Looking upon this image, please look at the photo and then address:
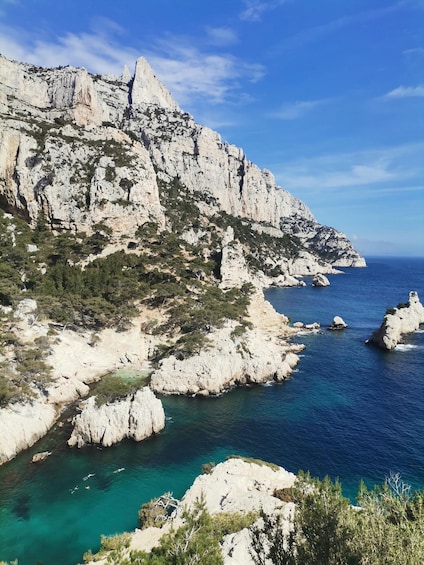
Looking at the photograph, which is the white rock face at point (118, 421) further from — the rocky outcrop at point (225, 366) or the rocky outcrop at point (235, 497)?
the rocky outcrop at point (235, 497)

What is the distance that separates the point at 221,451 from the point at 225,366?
48.8 feet

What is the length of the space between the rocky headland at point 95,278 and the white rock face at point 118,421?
0.30 m

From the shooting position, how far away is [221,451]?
30.5 meters

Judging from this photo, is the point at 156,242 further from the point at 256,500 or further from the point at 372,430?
the point at 256,500

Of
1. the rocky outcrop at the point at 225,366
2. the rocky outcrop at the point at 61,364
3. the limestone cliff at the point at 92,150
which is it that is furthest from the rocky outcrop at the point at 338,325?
the limestone cliff at the point at 92,150

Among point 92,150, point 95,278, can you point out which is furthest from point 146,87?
point 95,278

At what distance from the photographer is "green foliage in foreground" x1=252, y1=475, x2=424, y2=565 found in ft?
28.0

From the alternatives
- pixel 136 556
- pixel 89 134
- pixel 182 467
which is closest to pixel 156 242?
pixel 89 134

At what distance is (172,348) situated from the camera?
158ft

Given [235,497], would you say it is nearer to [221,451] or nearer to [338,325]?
[221,451]

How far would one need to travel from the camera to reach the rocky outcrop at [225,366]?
141ft

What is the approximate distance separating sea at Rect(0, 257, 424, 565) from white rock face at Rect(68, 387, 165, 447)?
2.99 ft

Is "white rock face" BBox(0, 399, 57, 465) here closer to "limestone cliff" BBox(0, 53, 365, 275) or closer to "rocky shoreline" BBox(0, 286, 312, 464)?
"rocky shoreline" BBox(0, 286, 312, 464)

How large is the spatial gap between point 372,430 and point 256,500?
738 inches
